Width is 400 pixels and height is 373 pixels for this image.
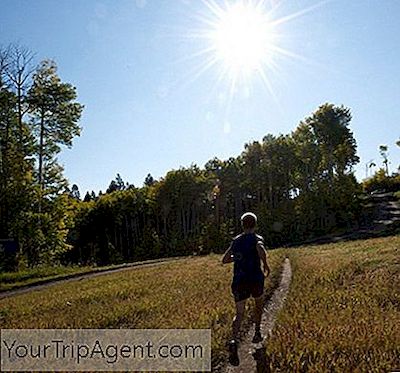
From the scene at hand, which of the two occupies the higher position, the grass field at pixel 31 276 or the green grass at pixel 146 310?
the green grass at pixel 146 310

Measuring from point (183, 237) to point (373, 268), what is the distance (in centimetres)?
6077

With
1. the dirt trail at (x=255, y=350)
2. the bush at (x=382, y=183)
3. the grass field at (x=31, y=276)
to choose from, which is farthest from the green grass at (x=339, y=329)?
the bush at (x=382, y=183)

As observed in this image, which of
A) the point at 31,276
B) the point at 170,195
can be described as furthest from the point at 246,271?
the point at 170,195

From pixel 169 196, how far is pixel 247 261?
7204 centimetres

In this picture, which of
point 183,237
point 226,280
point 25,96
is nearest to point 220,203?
point 183,237

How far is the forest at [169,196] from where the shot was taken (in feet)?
108

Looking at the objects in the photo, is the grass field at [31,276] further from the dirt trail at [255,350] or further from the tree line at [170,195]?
the dirt trail at [255,350]

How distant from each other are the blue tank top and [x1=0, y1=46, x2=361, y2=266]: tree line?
26.1 meters

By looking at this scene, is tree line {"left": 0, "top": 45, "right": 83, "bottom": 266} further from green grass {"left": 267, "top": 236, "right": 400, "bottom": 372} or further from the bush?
the bush

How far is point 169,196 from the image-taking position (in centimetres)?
7956

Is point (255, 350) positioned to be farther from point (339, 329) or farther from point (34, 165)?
point (34, 165)

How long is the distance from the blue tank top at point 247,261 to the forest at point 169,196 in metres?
24.8

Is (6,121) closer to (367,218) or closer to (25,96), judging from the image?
(25,96)

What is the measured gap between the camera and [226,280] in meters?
17.1
